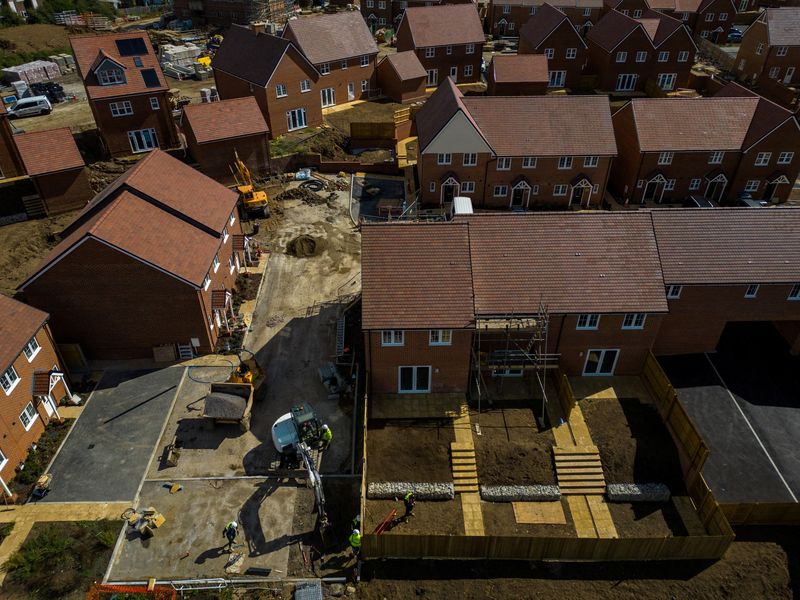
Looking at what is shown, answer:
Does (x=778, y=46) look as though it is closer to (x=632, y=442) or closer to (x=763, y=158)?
(x=763, y=158)

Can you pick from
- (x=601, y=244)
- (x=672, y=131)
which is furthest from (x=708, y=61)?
(x=601, y=244)

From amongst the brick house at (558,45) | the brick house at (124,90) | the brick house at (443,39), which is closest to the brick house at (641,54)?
the brick house at (558,45)

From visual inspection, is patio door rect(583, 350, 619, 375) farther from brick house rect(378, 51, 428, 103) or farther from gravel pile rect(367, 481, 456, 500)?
brick house rect(378, 51, 428, 103)

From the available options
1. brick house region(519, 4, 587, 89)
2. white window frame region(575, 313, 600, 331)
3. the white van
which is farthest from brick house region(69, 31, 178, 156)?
brick house region(519, 4, 587, 89)

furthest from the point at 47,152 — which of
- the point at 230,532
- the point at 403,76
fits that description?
the point at 403,76

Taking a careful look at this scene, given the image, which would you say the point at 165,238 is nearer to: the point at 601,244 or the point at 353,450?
the point at 353,450

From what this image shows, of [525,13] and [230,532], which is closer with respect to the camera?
[230,532]

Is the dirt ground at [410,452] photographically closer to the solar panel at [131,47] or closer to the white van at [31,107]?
the solar panel at [131,47]
